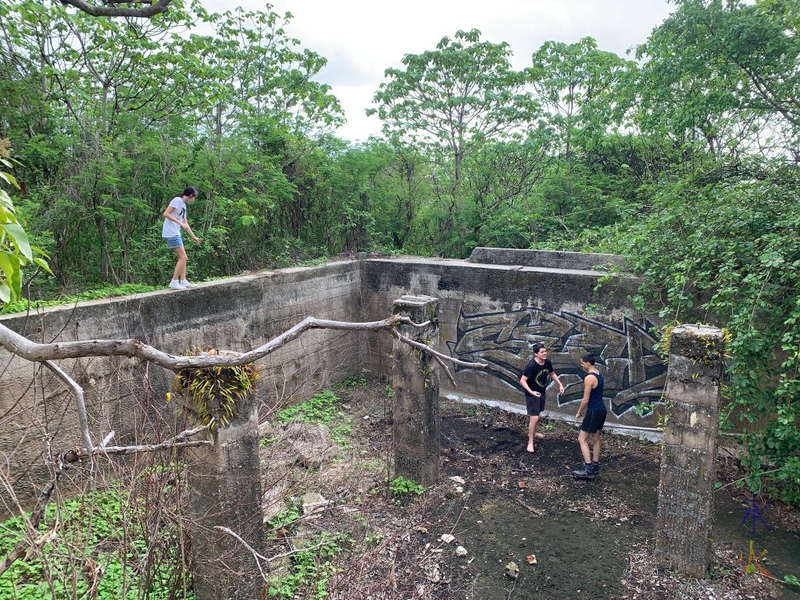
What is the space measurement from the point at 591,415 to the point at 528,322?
98.0 inches

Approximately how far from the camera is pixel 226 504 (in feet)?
14.2

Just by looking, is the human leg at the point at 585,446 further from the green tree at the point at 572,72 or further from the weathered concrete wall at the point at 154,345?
the green tree at the point at 572,72

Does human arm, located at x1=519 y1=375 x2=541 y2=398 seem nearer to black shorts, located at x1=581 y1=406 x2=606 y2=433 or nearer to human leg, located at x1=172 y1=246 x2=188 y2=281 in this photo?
black shorts, located at x1=581 y1=406 x2=606 y2=433

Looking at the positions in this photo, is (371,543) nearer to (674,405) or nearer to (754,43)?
(674,405)

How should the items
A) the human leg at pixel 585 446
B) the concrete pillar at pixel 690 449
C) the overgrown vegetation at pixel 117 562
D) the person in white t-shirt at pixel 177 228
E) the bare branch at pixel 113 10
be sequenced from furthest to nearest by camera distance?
the person in white t-shirt at pixel 177 228, the human leg at pixel 585 446, the bare branch at pixel 113 10, the concrete pillar at pixel 690 449, the overgrown vegetation at pixel 117 562

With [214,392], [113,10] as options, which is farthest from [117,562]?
[113,10]

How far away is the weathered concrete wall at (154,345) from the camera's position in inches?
195

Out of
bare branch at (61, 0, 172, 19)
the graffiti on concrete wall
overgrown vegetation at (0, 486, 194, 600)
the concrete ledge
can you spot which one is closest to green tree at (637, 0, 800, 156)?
the concrete ledge

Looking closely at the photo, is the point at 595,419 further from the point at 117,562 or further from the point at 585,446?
the point at 117,562

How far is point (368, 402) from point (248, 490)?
5481 millimetres

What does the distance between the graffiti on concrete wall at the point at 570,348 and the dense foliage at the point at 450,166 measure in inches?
34.1

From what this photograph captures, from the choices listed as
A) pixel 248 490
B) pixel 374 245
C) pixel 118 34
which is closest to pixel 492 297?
pixel 374 245

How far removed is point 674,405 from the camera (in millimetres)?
5277

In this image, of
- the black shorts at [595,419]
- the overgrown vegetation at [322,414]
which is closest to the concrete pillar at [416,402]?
the overgrown vegetation at [322,414]
